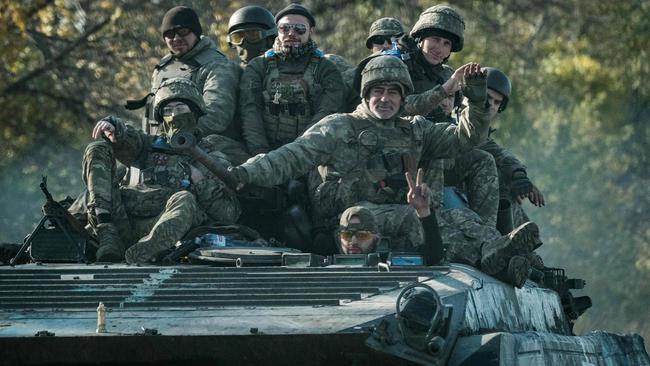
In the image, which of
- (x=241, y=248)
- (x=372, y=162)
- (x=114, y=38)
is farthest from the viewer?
(x=114, y=38)

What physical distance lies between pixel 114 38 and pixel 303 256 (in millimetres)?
19438

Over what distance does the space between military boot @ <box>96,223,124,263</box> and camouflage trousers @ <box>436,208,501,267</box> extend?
2.50 metres

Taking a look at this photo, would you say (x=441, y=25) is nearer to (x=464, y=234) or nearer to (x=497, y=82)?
(x=497, y=82)

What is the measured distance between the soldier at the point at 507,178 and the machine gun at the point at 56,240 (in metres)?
4.02

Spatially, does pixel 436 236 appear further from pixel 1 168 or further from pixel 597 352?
pixel 1 168

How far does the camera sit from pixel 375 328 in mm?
11359

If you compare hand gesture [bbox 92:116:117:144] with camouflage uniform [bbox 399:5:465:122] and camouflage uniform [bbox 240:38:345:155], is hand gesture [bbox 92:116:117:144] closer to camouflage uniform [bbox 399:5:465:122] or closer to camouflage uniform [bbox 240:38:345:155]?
camouflage uniform [bbox 240:38:345:155]

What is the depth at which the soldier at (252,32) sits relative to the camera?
18906mm

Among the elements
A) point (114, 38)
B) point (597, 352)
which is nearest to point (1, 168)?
point (114, 38)

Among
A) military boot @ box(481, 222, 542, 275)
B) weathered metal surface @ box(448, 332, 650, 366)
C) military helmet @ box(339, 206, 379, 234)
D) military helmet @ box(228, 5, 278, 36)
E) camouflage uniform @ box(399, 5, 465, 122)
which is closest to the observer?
weathered metal surface @ box(448, 332, 650, 366)

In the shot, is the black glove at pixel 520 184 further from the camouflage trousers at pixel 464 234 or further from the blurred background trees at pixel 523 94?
the blurred background trees at pixel 523 94

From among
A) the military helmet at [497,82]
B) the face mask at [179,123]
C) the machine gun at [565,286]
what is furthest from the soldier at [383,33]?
the face mask at [179,123]

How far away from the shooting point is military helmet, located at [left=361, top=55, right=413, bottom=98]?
604 inches

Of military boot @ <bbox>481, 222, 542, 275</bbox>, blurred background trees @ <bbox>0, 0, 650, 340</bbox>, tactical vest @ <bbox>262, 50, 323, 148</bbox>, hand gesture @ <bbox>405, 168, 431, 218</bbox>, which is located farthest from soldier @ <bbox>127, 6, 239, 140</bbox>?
blurred background trees @ <bbox>0, 0, 650, 340</bbox>
